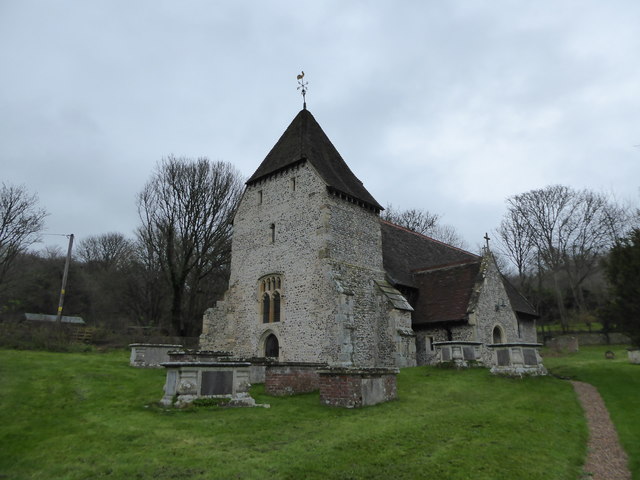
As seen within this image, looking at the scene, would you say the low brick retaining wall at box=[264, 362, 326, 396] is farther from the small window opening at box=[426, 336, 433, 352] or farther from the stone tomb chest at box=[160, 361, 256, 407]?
the small window opening at box=[426, 336, 433, 352]

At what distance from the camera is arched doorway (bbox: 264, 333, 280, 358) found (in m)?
18.8

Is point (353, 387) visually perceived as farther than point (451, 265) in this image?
No

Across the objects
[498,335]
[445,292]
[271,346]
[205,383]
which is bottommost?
[205,383]

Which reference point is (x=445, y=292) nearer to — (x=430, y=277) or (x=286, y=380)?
(x=430, y=277)

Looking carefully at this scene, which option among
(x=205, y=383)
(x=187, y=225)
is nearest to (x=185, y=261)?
(x=187, y=225)

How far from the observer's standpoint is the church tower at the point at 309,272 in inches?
671

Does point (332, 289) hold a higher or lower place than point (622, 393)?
higher

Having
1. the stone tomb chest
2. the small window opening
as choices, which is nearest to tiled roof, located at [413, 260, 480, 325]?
the small window opening

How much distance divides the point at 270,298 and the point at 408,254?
942cm

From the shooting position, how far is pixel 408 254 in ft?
81.3

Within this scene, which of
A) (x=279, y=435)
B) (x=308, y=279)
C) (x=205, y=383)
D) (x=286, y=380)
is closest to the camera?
(x=279, y=435)

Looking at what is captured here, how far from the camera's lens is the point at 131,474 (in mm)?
5445

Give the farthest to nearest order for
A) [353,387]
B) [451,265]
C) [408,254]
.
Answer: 1. [408,254]
2. [451,265]
3. [353,387]

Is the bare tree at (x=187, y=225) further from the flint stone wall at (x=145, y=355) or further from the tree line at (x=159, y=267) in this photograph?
the flint stone wall at (x=145, y=355)
